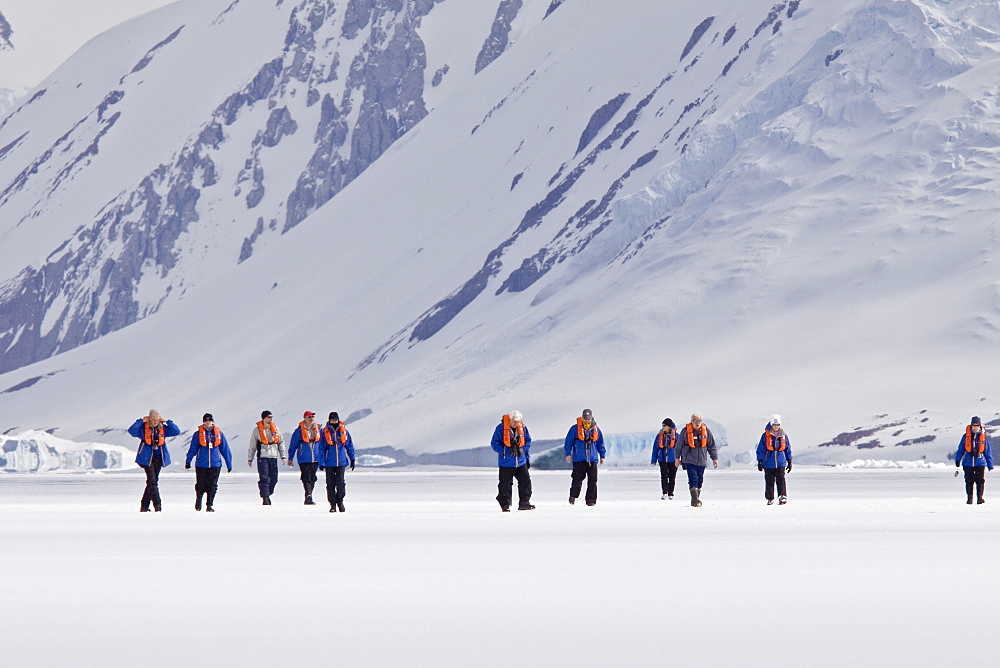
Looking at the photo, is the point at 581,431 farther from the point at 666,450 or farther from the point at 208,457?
the point at 208,457

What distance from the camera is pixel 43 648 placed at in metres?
10.8

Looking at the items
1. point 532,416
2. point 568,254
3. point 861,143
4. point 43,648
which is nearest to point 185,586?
point 43,648

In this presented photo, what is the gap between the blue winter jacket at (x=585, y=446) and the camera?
3216 centimetres

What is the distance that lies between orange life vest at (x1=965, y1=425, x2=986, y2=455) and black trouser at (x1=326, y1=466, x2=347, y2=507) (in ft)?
35.2

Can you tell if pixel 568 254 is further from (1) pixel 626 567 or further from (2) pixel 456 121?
(1) pixel 626 567

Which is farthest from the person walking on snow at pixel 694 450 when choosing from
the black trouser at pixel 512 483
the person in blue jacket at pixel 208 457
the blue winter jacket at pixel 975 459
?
the person in blue jacket at pixel 208 457

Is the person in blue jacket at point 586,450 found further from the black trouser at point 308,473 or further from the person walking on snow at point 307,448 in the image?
the black trouser at point 308,473

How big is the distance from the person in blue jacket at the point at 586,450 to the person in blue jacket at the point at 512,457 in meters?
1.73

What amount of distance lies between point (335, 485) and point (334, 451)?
0.87m

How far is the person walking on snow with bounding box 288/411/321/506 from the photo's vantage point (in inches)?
1276

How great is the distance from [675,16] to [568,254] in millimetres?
39442

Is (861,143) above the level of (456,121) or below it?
below

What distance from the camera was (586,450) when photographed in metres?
32.3

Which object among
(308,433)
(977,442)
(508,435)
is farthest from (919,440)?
(508,435)
